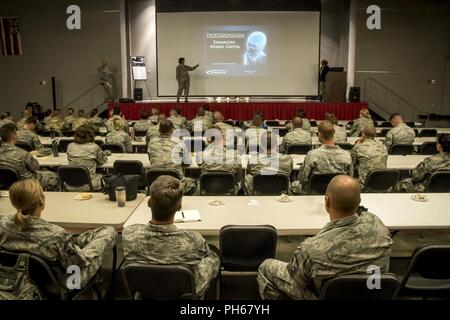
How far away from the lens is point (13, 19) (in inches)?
599

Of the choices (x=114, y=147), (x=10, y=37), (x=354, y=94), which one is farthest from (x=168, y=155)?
(x=10, y=37)

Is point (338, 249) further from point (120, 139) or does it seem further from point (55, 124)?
point (55, 124)

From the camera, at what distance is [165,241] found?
8.50 feet

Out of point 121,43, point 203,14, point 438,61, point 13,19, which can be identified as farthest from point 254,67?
point 13,19

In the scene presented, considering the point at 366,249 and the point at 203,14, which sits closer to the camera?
the point at 366,249

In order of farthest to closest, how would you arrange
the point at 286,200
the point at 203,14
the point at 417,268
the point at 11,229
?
the point at 203,14, the point at 286,200, the point at 417,268, the point at 11,229

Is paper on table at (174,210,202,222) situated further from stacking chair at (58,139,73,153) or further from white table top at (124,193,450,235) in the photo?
stacking chair at (58,139,73,153)

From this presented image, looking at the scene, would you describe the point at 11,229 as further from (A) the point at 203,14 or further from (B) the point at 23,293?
(A) the point at 203,14

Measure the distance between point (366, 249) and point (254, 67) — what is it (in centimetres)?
1319

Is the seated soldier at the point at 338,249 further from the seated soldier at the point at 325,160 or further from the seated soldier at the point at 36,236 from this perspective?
the seated soldier at the point at 325,160

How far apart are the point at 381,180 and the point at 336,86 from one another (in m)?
9.27

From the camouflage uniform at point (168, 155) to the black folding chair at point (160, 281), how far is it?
2770 millimetres

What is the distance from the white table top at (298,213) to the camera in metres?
3.27
